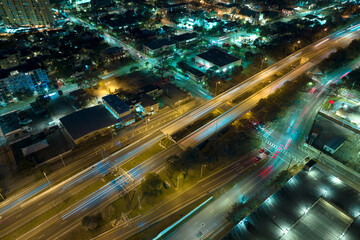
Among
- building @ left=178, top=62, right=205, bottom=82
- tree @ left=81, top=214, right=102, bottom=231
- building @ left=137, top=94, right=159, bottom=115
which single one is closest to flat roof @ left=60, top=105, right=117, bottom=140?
building @ left=137, top=94, right=159, bottom=115

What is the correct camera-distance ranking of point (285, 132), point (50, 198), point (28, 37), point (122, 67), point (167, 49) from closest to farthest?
point (50, 198), point (285, 132), point (122, 67), point (167, 49), point (28, 37)

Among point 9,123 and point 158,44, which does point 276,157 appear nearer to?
point 9,123

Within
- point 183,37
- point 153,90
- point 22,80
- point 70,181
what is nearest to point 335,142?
point 153,90

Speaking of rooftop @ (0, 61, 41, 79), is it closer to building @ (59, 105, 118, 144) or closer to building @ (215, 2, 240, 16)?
building @ (59, 105, 118, 144)

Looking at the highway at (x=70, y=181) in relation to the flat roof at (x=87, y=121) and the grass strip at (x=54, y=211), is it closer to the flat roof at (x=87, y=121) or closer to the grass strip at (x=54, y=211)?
the grass strip at (x=54, y=211)

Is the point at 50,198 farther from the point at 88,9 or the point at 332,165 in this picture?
the point at 88,9

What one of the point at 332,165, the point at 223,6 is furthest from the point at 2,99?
the point at 223,6
